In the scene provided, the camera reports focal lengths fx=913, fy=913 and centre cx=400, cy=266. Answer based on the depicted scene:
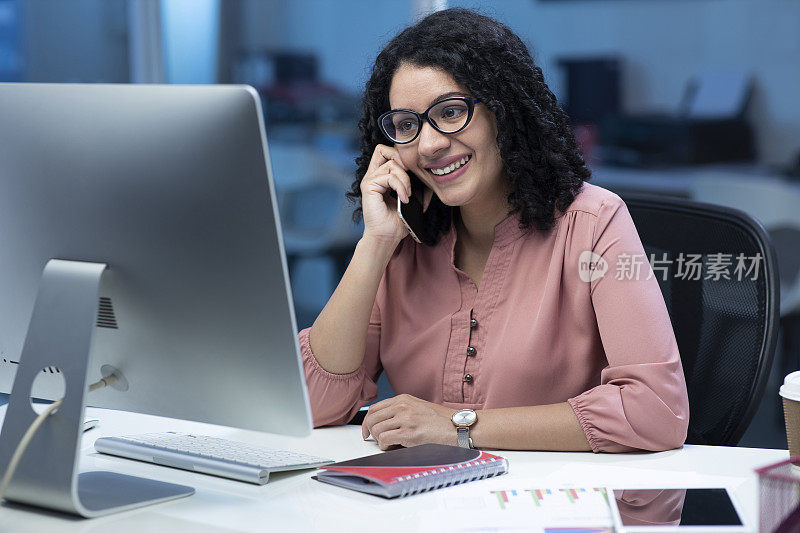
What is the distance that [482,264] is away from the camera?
5.46 feet

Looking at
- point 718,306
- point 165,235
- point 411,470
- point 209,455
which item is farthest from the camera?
point 718,306

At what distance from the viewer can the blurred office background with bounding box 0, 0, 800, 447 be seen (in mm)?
3455

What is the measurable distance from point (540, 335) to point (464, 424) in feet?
0.78

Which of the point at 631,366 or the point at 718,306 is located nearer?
the point at 631,366

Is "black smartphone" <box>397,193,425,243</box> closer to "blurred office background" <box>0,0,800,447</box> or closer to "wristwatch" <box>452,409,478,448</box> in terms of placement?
"wristwatch" <box>452,409,478,448</box>

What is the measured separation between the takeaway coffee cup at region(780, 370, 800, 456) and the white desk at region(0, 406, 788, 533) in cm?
8

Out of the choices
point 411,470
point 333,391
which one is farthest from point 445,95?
point 411,470

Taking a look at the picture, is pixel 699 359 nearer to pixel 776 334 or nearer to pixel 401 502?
pixel 776 334

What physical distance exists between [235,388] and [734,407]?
0.92 m

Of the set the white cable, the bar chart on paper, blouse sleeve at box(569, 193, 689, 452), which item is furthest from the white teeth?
the white cable

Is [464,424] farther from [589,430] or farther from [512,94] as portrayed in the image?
[512,94]

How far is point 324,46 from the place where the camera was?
418 centimetres

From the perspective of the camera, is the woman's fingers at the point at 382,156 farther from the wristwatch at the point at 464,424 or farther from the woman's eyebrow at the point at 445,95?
the wristwatch at the point at 464,424

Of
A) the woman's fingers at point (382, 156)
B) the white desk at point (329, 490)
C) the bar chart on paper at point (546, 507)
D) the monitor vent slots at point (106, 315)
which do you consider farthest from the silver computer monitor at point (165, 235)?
the woman's fingers at point (382, 156)
